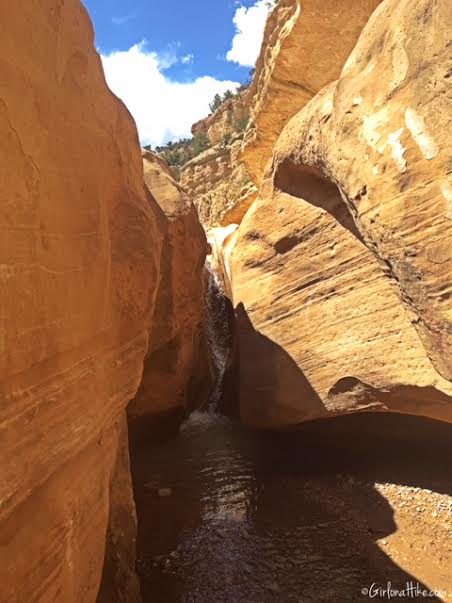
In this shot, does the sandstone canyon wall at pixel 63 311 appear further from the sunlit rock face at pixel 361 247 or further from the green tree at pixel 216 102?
the green tree at pixel 216 102

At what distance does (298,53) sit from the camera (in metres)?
9.45

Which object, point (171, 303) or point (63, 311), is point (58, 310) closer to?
point (63, 311)

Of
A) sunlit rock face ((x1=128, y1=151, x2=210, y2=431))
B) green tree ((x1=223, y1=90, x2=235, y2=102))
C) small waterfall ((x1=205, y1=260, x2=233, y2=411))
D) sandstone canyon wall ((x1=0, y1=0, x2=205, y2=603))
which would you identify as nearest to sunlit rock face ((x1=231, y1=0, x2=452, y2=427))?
sunlit rock face ((x1=128, y1=151, x2=210, y2=431))

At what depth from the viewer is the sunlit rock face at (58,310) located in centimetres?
252

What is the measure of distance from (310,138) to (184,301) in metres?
3.96

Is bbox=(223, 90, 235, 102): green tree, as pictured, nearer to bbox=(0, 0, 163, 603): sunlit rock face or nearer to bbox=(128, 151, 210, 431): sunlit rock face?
bbox=(128, 151, 210, 431): sunlit rock face

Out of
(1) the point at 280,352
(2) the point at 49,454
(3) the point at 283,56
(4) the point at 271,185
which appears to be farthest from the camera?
(3) the point at 283,56

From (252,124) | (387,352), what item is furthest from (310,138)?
(252,124)

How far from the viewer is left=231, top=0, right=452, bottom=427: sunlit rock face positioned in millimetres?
3840

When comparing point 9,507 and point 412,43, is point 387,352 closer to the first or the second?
point 412,43

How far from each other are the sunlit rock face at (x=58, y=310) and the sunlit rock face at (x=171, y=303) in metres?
3.59

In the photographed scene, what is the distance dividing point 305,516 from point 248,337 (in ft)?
9.36

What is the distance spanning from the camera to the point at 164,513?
650 cm

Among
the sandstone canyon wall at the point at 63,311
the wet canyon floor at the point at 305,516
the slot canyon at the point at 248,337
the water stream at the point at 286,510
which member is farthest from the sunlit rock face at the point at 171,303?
the sandstone canyon wall at the point at 63,311
